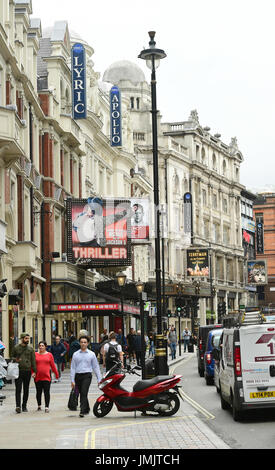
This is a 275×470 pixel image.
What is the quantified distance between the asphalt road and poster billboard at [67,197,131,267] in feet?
65.0

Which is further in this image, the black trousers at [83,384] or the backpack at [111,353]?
the backpack at [111,353]

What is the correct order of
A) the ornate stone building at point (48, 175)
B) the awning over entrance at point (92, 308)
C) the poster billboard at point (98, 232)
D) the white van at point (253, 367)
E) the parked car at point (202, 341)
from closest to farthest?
the white van at point (253, 367), the ornate stone building at point (48, 175), the parked car at point (202, 341), the awning over entrance at point (92, 308), the poster billboard at point (98, 232)

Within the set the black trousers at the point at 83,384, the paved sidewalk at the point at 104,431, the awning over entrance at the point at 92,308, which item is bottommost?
the paved sidewalk at the point at 104,431

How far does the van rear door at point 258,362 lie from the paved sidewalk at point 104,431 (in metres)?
1.09

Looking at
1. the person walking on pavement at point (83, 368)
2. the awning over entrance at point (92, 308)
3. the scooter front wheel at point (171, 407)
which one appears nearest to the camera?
the scooter front wheel at point (171, 407)

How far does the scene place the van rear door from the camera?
17000 millimetres

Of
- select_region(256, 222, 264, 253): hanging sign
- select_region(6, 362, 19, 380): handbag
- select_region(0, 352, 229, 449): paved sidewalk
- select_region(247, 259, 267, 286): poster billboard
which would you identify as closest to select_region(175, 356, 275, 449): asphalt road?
select_region(0, 352, 229, 449): paved sidewalk

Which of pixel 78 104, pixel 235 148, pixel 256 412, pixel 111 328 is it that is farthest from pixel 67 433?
pixel 235 148

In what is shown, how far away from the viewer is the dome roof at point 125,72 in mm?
100062

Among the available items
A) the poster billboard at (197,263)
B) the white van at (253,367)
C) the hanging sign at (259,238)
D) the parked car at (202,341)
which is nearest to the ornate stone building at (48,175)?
the poster billboard at (197,263)

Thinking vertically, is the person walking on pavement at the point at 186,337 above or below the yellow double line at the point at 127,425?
above

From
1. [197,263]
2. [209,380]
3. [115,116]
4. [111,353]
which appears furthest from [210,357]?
[197,263]

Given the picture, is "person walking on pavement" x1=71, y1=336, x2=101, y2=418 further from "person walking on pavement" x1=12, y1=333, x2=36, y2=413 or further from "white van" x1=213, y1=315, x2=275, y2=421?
"white van" x1=213, y1=315, x2=275, y2=421

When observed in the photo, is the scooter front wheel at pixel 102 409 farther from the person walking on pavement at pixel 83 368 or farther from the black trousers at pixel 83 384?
the person walking on pavement at pixel 83 368
